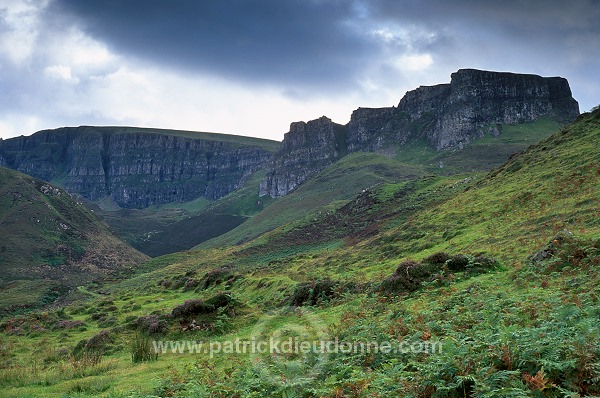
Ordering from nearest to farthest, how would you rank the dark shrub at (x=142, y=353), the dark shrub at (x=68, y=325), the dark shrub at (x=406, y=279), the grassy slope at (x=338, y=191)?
the dark shrub at (x=142, y=353) < the dark shrub at (x=406, y=279) < the dark shrub at (x=68, y=325) < the grassy slope at (x=338, y=191)

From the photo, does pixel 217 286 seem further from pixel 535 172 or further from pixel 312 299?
pixel 535 172

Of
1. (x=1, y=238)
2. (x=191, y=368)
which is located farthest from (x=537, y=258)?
(x=1, y=238)

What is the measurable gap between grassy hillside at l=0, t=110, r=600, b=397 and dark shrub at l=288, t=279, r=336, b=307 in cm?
12

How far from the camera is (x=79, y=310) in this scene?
4778cm

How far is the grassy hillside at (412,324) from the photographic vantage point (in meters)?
8.16

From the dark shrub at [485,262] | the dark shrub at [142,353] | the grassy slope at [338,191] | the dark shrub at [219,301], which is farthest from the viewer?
the grassy slope at [338,191]

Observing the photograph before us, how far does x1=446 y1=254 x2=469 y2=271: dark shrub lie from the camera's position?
22.8 meters

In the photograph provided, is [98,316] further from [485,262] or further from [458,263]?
[485,262]

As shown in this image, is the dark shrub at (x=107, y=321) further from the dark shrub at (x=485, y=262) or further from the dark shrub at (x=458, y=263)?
the dark shrub at (x=485, y=262)

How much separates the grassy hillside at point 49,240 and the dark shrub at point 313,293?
97872 mm

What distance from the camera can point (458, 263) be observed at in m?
23.0

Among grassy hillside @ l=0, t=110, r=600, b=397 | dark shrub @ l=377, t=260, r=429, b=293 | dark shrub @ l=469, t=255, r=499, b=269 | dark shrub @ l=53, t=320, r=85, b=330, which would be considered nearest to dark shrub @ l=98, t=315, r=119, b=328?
grassy hillside @ l=0, t=110, r=600, b=397

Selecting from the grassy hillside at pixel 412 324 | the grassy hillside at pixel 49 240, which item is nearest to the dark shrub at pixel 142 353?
the grassy hillside at pixel 412 324

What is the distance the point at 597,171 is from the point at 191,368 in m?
37.5
